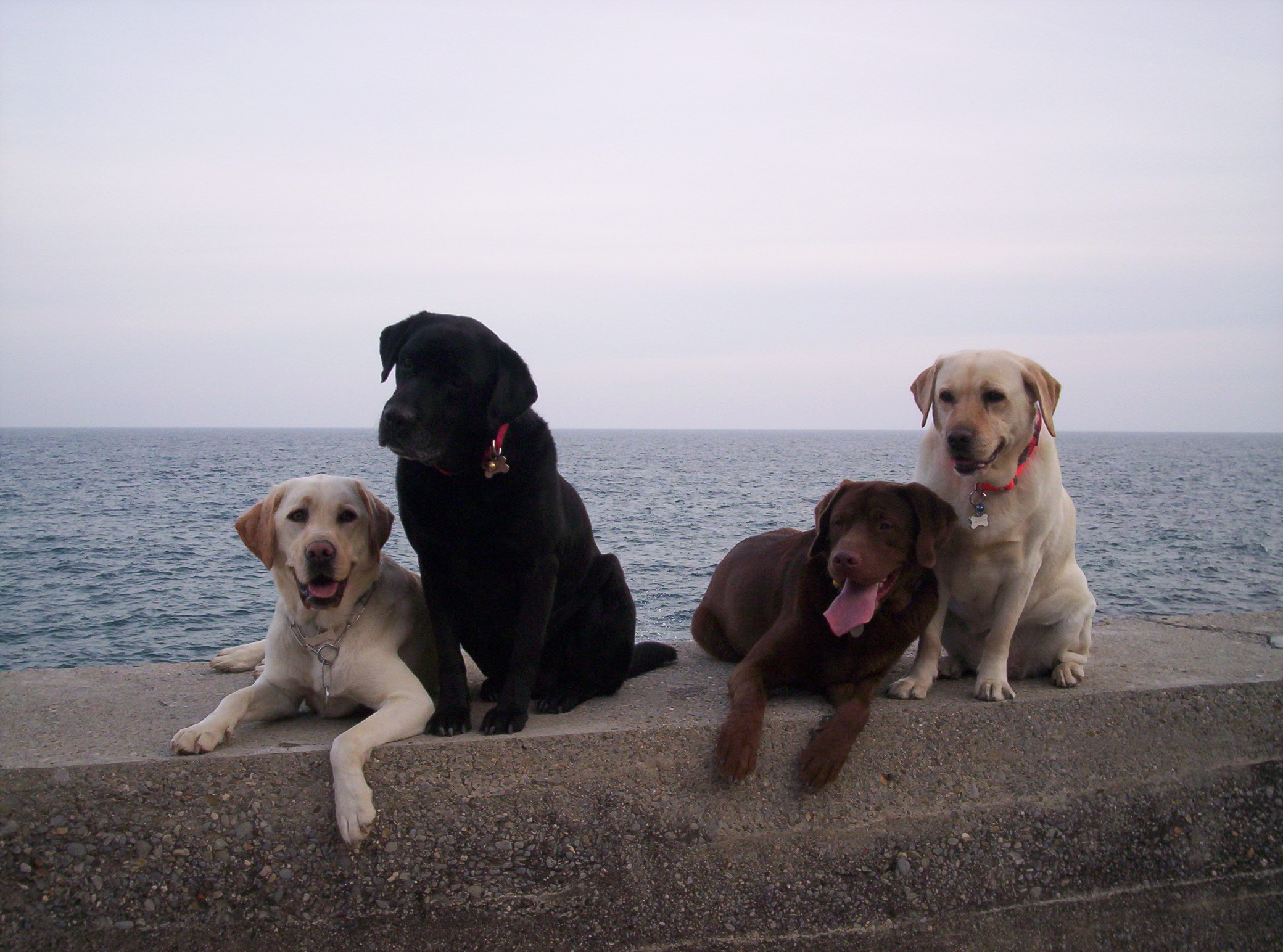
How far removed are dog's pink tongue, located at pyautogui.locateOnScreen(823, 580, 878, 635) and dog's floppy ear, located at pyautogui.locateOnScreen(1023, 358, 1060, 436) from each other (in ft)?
3.33

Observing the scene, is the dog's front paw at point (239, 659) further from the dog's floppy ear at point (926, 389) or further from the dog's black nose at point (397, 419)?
the dog's floppy ear at point (926, 389)

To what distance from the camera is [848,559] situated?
3600 mm

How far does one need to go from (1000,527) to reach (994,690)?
0.67m

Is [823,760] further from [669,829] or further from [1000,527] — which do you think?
[1000,527]

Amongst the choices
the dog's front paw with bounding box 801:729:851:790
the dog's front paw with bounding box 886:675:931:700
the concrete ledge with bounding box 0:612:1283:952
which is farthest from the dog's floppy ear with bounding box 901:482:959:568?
the dog's front paw with bounding box 801:729:851:790

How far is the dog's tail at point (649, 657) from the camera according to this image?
182 inches

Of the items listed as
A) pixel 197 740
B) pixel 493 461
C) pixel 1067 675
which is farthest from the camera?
pixel 1067 675

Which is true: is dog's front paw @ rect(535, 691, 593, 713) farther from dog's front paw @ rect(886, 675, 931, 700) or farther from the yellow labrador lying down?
dog's front paw @ rect(886, 675, 931, 700)

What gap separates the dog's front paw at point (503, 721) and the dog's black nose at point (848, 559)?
4.39 feet

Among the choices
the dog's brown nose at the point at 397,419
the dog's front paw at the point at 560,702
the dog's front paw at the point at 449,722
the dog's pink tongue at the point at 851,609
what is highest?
the dog's brown nose at the point at 397,419

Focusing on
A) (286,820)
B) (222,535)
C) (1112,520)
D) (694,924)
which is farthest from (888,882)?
(1112,520)

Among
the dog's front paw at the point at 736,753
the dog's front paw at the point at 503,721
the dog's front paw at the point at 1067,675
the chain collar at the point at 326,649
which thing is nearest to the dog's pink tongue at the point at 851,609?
the dog's front paw at the point at 736,753

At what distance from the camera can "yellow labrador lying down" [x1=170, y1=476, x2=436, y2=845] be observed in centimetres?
358

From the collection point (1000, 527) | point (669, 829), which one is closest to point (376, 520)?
point (669, 829)
